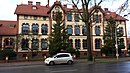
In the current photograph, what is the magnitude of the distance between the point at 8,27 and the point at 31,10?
8577 mm

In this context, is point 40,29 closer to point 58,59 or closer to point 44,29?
point 44,29

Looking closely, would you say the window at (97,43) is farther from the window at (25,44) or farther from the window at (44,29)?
the window at (25,44)

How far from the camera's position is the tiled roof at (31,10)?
51778 millimetres

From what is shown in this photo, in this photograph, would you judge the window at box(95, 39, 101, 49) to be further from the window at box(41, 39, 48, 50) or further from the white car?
the white car

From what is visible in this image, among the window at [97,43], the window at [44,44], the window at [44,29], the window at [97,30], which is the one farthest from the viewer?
the window at [97,30]

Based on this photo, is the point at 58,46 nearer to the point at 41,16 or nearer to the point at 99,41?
the point at 41,16

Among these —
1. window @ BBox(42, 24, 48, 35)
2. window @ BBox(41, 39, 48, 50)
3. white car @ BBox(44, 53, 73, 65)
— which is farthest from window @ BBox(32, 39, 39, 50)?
white car @ BBox(44, 53, 73, 65)

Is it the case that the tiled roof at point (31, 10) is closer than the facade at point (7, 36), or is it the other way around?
the tiled roof at point (31, 10)

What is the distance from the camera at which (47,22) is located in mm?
54469

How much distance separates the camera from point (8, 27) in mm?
56656

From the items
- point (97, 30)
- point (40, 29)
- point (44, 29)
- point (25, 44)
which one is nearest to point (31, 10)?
point (40, 29)

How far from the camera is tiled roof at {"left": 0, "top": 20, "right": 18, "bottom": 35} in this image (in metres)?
54.1

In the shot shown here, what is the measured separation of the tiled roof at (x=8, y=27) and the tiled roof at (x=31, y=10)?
5.68m

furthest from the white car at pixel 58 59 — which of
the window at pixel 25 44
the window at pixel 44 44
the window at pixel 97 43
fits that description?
the window at pixel 97 43
